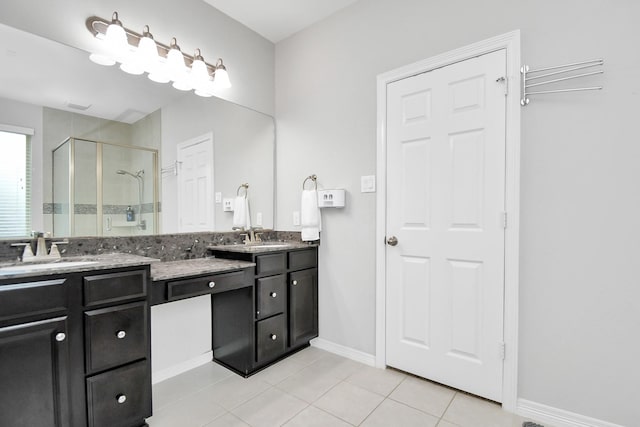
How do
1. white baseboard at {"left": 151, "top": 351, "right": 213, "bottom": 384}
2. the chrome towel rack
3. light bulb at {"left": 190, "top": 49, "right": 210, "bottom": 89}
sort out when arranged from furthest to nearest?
light bulb at {"left": 190, "top": 49, "right": 210, "bottom": 89}
white baseboard at {"left": 151, "top": 351, "right": 213, "bottom": 384}
the chrome towel rack

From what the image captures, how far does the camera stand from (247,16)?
8.13 feet

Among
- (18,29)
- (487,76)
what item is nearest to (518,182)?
(487,76)

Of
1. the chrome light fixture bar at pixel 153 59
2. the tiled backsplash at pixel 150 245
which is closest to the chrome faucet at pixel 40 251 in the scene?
the tiled backsplash at pixel 150 245

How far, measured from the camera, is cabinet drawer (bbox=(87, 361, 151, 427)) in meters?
1.36

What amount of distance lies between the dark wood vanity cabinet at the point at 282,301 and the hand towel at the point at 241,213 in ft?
1.12

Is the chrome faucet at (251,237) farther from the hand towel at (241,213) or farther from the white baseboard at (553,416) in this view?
the white baseboard at (553,416)

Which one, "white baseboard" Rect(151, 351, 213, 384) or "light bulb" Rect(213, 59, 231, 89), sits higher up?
"light bulb" Rect(213, 59, 231, 89)

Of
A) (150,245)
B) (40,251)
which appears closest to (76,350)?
(40,251)

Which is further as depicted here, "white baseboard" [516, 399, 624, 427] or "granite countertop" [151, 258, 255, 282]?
"granite countertop" [151, 258, 255, 282]

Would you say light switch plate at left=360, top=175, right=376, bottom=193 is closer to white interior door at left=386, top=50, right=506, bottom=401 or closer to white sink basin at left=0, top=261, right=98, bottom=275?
white interior door at left=386, top=50, right=506, bottom=401

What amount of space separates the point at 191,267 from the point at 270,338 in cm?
77

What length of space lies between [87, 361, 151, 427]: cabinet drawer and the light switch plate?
1716 millimetres

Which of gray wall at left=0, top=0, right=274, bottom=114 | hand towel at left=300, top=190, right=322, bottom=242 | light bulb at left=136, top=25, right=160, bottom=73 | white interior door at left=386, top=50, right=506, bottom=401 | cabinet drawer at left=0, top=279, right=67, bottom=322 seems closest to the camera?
cabinet drawer at left=0, top=279, right=67, bottom=322

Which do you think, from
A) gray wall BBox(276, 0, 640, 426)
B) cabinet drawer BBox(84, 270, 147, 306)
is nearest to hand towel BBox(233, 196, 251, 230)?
cabinet drawer BBox(84, 270, 147, 306)
